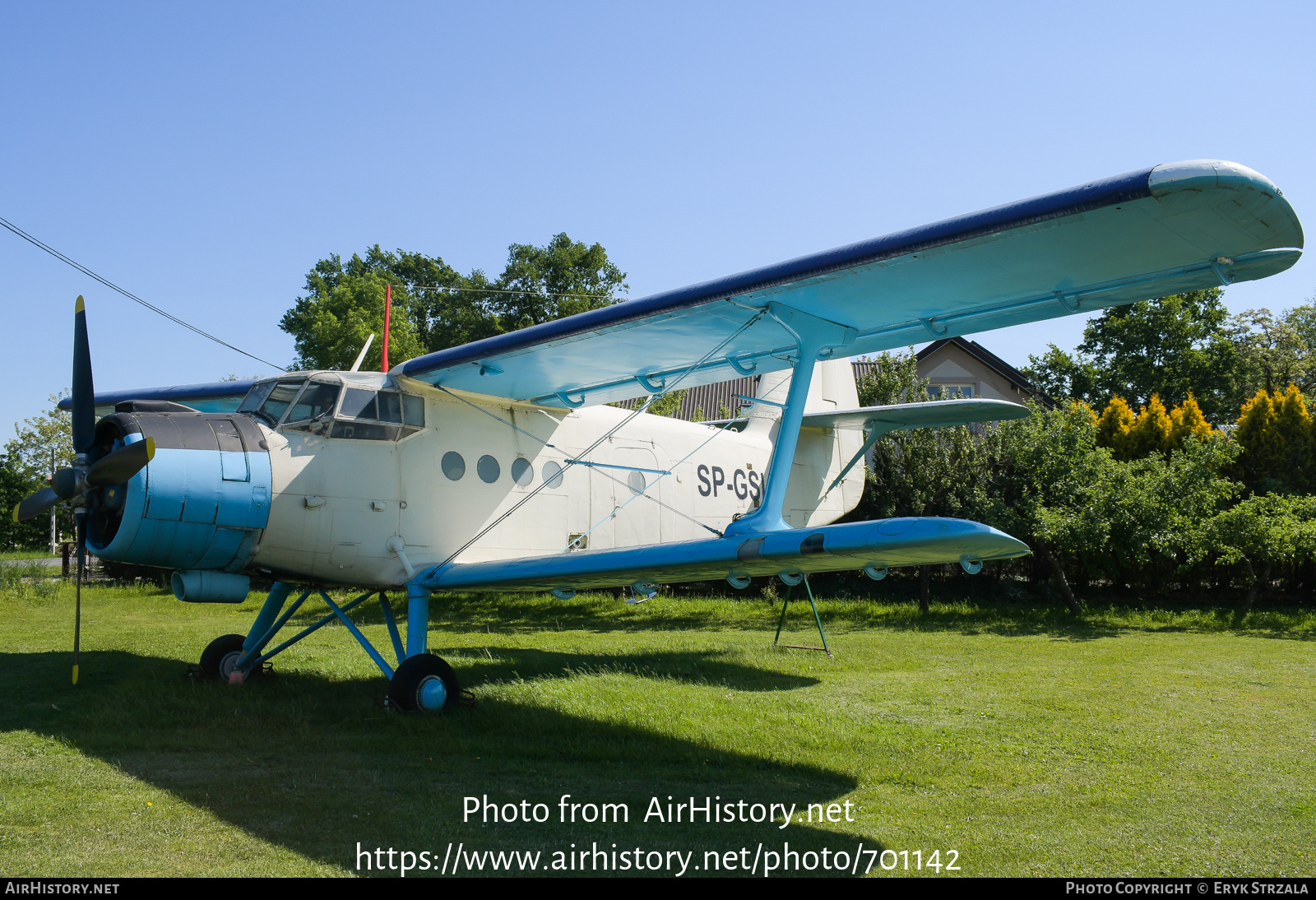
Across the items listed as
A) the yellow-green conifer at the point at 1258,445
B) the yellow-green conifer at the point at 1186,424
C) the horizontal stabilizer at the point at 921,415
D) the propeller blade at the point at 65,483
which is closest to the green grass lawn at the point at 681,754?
the propeller blade at the point at 65,483

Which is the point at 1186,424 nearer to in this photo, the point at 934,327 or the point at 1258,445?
the point at 1258,445

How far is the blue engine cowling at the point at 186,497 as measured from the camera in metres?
6.49

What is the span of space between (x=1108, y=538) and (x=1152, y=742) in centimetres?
1019

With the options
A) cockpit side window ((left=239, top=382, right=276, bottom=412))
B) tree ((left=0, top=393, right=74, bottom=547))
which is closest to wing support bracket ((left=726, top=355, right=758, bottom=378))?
cockpit side window ((left=239, top=382, right=276, bottom=412))

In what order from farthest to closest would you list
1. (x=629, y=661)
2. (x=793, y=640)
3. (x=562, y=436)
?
1. (x=793, y=640)
2. (x=629, y=661)
3. (x=562, y=436)

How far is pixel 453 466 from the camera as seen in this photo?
8344 millimetres

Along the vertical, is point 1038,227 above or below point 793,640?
above

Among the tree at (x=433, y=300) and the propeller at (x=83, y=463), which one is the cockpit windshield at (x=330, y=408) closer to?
the propeller at (x=83, y=463)

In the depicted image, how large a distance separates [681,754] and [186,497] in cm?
443

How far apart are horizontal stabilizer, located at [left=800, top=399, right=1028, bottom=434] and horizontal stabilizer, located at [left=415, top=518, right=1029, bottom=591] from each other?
13.9 feet

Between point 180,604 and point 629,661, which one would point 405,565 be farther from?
point 180,604

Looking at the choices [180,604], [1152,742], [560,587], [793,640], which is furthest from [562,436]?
[180,604]

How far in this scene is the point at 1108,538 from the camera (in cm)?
1571

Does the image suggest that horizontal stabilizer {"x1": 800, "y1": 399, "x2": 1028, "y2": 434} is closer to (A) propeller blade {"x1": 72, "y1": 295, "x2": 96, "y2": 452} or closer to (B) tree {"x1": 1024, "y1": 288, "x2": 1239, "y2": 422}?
(A) propeller blade {"x1": 72, "y1": 295, "x2": 96, "y2": 452}
